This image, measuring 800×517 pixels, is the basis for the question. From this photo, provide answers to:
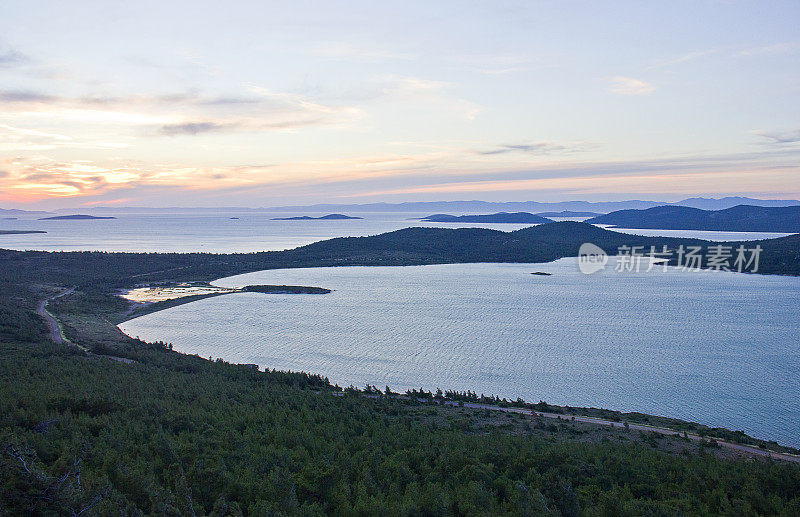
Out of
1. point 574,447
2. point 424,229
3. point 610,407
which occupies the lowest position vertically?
point 610,407

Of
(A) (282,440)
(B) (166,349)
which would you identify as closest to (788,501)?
(A) (282,440)

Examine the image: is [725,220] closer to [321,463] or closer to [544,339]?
[544,339]

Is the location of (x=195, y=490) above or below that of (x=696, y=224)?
below

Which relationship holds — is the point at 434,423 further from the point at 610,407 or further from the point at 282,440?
the point at 610,407

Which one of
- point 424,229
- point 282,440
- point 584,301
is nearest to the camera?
point 282,440

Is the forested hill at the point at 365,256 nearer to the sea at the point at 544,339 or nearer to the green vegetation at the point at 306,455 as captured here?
the sea at the point at 544,339

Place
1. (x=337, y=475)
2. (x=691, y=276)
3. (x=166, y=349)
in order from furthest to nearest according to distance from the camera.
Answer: (x=691, y=276) → (x=166, y=349) → (x=337, y=475)

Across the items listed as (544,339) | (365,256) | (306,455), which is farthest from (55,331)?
(365,256)
